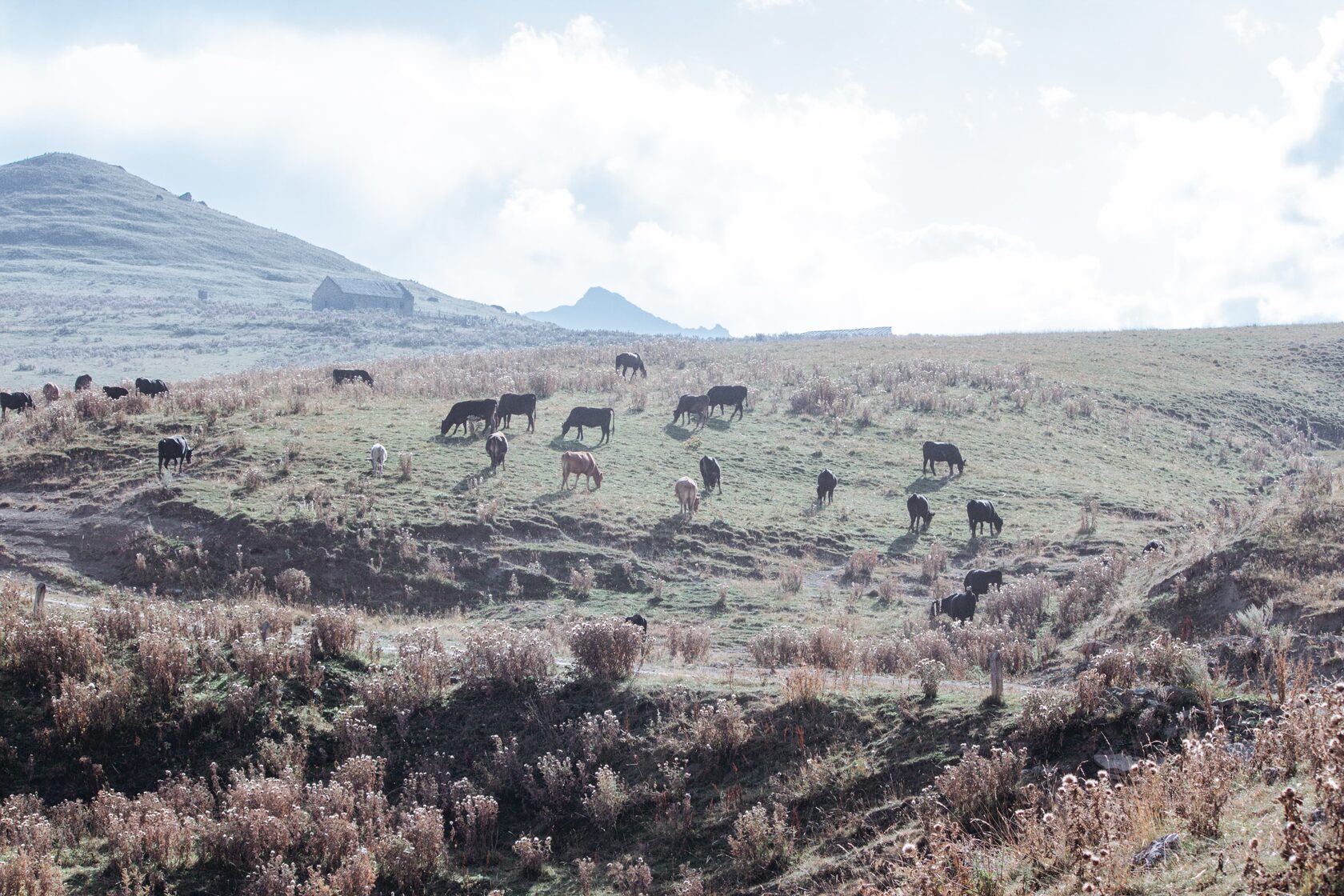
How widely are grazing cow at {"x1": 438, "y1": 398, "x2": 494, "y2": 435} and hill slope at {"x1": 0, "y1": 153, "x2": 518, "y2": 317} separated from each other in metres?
94.8

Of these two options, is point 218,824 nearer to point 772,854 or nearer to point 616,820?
point 616,820

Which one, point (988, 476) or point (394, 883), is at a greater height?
point (988, 476)

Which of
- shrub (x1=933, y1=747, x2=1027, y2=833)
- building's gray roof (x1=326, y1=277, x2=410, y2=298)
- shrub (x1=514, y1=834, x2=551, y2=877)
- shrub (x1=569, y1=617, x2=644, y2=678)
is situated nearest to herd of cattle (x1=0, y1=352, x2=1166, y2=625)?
shrub (x1=569, y1=617, x2=644, y2=678)

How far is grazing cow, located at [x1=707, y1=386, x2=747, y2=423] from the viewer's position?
4022 cm

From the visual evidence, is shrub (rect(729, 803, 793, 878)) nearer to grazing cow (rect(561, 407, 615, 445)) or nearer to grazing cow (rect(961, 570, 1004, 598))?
grazing cow (rect(961, 570, 1004, 598))

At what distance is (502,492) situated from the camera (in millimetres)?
27062

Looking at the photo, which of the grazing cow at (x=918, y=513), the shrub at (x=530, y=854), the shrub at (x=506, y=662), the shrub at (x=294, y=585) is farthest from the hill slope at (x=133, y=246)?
the shrub at (x=530, y=854)

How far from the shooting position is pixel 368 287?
120m

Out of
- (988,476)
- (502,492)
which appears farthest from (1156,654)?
(988,476)

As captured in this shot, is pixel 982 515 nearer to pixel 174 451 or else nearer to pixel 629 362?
pixel 174 451

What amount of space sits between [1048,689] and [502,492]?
1850 cm

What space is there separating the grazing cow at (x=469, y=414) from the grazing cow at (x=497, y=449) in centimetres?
336

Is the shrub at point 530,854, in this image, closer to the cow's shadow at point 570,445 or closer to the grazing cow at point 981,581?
the grazing cow at point 981,581

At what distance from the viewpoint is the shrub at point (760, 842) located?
9.91m
